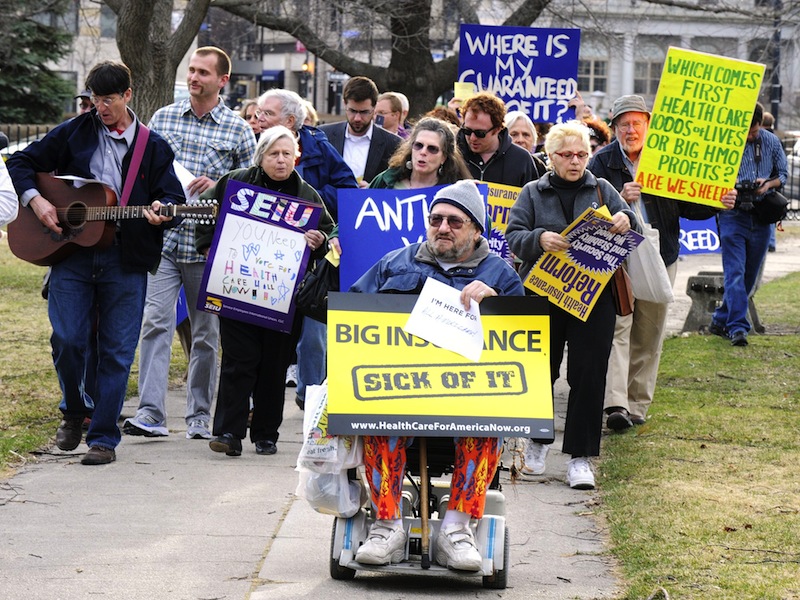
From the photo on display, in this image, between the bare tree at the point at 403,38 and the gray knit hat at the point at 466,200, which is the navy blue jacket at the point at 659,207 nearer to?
the gray knit hat at the point at 466,200

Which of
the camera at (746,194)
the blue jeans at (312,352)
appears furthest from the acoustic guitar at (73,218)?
the camera at (746,194)

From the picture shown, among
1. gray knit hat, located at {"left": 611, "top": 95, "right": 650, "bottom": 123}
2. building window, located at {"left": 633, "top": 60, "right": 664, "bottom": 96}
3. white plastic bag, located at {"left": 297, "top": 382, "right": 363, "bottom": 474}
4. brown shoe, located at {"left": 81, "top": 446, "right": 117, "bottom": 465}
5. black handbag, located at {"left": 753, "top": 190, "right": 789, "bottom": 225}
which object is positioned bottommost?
brown shoe, located at {"left": 81, "top": 446, "right": 117, "bottom": 465}

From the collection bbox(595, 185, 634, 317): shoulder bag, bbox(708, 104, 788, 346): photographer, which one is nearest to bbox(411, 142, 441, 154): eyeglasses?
bbox(595, 185, 634, 317): shoulder bag

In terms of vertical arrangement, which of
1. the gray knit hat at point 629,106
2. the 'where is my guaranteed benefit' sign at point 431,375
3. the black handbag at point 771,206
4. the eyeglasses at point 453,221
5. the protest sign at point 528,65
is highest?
the protest sign at point 528,65

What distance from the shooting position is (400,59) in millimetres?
23547

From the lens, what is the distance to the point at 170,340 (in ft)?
29.2

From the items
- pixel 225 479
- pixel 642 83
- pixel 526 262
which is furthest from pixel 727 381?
pixel 642 83

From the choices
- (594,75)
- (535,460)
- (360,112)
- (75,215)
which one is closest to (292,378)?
(360,112)

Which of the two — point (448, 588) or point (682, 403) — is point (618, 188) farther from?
point (448, 588)

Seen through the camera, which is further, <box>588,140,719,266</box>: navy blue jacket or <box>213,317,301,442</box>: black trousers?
<box>588,140,719,266</box>: navy blue jacket

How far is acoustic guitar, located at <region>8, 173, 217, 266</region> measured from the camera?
7.87 metres

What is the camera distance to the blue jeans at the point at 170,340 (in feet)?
28.9

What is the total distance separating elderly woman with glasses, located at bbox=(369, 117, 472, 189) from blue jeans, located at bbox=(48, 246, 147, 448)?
1488 millimetres

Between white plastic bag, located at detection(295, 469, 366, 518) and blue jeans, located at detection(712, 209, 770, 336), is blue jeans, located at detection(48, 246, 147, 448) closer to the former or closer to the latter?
white plastic bag, located at detection(295, 469, 366, 518)
